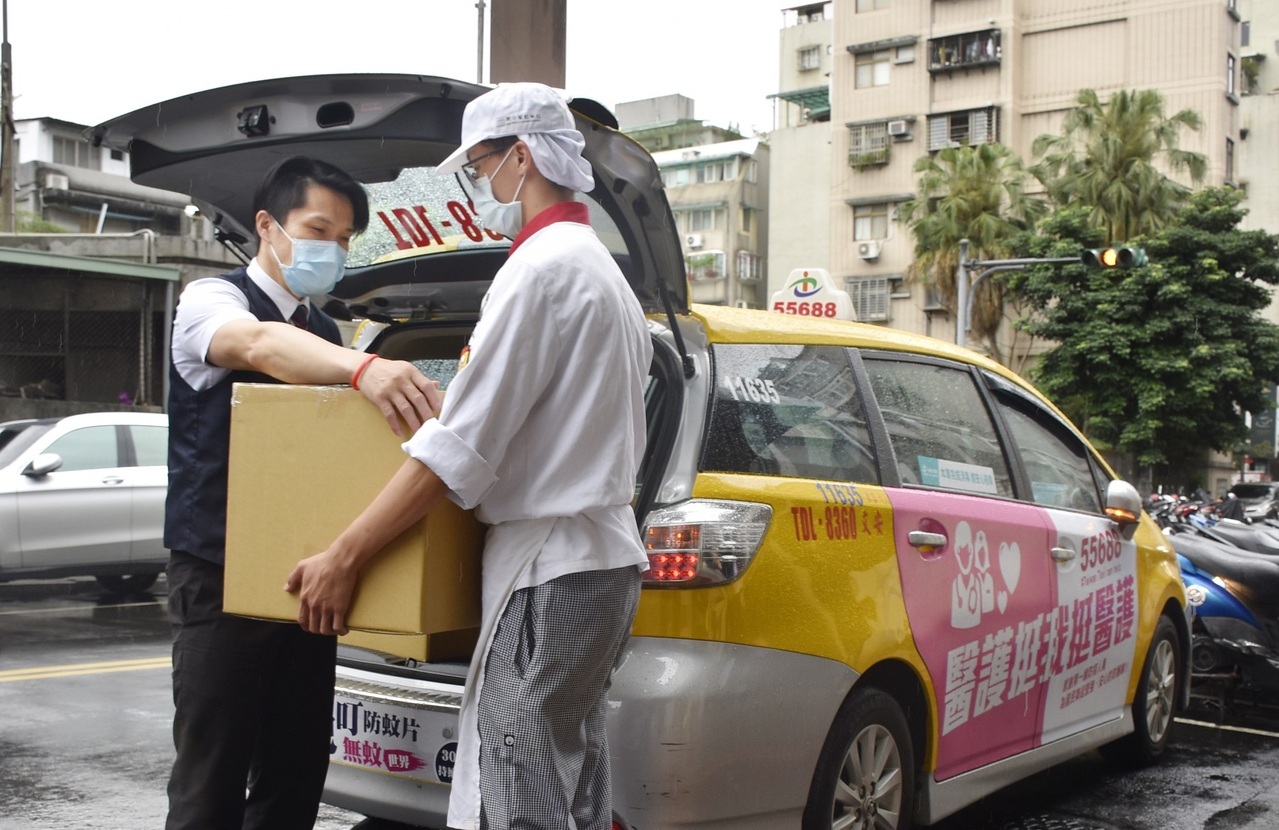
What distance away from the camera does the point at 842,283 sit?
48062mm

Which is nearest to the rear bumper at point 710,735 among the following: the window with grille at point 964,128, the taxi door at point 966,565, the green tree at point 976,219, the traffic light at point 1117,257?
the taxi door at point 966,565

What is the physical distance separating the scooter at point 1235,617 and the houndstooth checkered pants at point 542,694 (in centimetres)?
526

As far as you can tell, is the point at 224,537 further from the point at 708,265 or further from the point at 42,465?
the point at 708,265

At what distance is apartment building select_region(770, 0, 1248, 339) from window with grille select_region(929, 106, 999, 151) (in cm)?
5

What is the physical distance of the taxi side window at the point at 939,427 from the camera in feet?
13.3

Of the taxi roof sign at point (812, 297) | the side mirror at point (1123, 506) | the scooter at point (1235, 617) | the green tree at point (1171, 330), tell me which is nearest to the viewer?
the side mirror at point (1123, 506)

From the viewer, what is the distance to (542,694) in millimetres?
2322

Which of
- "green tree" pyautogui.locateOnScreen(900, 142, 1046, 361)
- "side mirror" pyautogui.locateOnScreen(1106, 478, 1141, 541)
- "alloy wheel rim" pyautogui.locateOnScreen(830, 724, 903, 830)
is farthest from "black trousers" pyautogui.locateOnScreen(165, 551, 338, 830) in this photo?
"green tree" pyautogui.locateOnScreen(900, 142, 1046, 361)

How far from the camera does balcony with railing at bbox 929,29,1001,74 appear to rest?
44.6 meters

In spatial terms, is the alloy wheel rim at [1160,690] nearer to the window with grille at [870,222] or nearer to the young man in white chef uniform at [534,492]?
the young man in white chef uniform at [534,492]

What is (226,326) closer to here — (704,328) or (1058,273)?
(704,328)

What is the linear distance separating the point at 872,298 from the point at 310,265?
45.0 metres

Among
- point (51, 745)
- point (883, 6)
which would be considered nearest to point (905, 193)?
point (883, 6)

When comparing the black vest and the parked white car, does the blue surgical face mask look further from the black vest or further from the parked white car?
the parked white car
